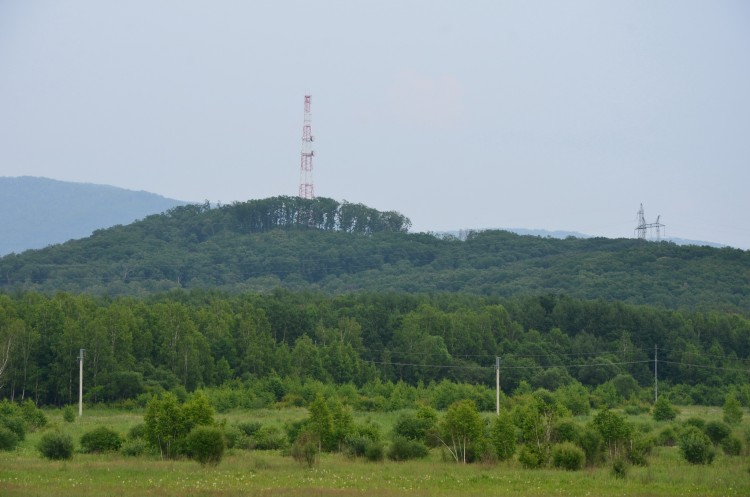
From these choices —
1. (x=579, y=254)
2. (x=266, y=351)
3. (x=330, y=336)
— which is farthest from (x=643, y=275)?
(x=266, y=351)

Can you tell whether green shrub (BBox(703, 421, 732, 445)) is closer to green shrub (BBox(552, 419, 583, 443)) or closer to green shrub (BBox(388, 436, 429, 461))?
green shrub (BBox(552, 419, 583, 443))

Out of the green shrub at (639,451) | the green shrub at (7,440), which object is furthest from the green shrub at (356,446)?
the green shrub at (7,440)

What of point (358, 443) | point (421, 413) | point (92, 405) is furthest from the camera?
point (92, 405)

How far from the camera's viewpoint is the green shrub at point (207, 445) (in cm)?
3441

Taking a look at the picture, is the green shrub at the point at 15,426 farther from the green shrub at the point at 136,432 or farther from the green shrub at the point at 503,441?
the green shrub at the point at 503,441

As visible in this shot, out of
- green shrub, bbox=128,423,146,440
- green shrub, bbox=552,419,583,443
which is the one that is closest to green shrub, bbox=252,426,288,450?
green shrub, bbox=128,423,146,440

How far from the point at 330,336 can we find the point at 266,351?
9671 millimetres

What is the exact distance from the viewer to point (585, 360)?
81812 millimetres

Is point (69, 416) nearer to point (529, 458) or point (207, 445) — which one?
point (207, 445)

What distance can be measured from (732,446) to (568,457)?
9.37m

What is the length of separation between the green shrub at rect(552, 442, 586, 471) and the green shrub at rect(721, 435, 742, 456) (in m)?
8.68

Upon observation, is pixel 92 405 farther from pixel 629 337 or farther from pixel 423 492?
pixel 629 337

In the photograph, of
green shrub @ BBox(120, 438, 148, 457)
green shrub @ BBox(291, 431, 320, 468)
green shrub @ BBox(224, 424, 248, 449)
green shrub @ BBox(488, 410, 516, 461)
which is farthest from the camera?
green shrub @ BBox(224, 424, 248, 449)

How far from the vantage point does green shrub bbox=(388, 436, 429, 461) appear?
37.5m
